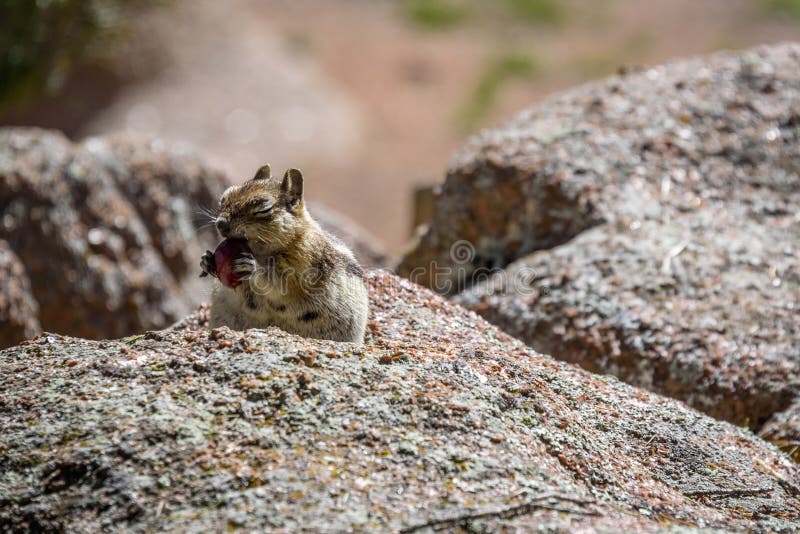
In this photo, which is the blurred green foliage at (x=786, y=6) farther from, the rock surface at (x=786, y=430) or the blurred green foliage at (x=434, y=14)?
the rock surface at (x=786, y=430)

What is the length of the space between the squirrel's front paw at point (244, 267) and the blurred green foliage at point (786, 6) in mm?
19817

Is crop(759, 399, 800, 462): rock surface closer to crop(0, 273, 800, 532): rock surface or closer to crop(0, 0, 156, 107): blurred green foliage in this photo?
crop(0, 273, 800, 532): rock surface

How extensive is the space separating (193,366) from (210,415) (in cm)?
32

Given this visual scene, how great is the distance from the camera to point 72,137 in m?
15.2

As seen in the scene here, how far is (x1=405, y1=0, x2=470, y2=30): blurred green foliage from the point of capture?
22406 mm

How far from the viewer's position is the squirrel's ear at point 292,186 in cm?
508

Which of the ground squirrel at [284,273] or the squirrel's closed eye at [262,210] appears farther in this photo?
the squirrel's closed eye at [262,210]

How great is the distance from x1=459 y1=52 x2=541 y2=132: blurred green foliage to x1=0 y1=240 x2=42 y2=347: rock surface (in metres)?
11.3

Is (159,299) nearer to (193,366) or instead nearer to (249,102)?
(193,366)

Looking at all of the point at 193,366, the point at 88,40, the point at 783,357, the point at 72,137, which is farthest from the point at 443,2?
the point at 193,366

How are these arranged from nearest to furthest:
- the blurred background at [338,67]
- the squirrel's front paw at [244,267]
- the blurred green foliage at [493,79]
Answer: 1. the squirrel's front paw at [244,267]
2. the blurred background at [338,67]
3. the blurred green foliage at [493,79]

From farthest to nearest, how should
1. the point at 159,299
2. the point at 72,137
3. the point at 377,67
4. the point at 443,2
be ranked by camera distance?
the point at 443,2 → the point at 377,67 → the point at 72,137 → the point at 159,299

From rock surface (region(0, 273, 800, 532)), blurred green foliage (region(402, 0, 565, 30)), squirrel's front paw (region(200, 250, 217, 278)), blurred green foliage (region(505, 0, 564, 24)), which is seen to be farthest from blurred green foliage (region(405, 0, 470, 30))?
rock surface (region(0, 273, 800, 532))

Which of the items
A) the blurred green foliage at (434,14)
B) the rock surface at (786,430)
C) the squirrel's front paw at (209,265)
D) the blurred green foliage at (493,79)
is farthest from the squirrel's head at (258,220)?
the blurred green foliage at (434,14)
